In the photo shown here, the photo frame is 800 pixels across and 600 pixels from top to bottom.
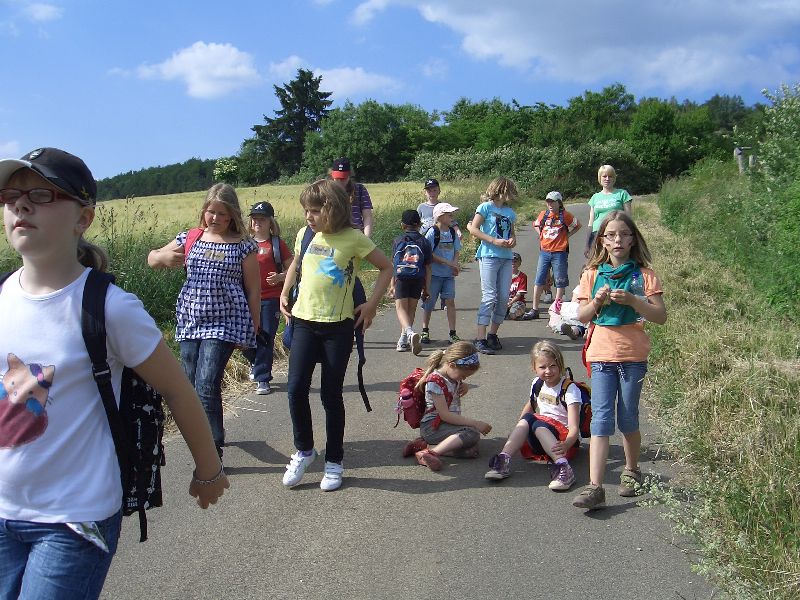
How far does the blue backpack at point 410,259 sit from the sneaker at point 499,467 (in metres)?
3.51

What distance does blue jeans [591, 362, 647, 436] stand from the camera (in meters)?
4.54

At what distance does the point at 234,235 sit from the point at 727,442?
3367 mm

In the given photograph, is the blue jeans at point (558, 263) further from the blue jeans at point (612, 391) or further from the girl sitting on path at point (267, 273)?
the blue jeans at point (612, 391)

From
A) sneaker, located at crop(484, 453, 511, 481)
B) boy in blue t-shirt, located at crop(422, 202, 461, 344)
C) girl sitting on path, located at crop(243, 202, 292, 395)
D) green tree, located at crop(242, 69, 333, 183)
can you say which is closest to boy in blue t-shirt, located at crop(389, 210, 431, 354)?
boy in blue t-shirt, located at crop(422, 202, 461, 344)

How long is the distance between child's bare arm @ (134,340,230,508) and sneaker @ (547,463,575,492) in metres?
2.77

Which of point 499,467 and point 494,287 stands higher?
point 494,287

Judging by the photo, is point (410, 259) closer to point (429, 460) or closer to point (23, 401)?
point (429, 460)

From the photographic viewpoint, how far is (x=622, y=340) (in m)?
4.53

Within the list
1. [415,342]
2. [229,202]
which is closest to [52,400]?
[229,202]

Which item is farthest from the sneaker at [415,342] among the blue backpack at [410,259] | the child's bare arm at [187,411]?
the child's bare arm at [187,411]

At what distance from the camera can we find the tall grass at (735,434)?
343cm

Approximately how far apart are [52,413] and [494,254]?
21.2ft

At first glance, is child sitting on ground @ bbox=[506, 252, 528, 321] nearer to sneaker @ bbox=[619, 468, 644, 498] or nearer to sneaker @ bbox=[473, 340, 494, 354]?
sneaker @ bbox=[473, 340, 494, 354]

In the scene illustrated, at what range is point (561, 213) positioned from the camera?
32.4 ft
